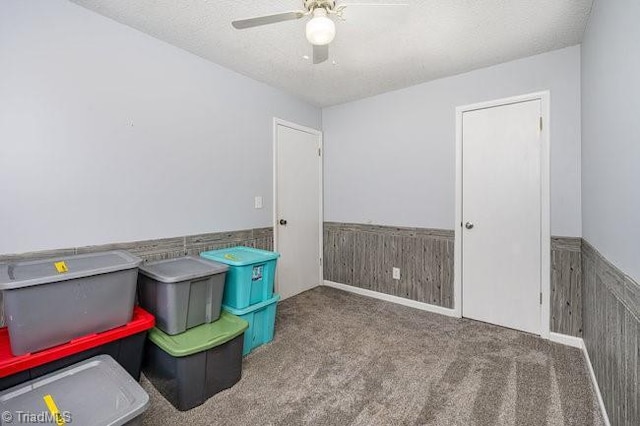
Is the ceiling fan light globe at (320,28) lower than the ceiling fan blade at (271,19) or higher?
lower

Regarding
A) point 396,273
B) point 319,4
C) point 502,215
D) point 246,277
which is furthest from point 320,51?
point 396,273

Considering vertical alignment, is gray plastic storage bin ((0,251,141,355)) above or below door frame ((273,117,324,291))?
below

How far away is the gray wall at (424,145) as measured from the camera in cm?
240

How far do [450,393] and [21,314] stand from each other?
7.76 feet

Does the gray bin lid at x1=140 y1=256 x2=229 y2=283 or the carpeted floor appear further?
the gray bin lid at x1=140 y1=256 x2=229 y2=283

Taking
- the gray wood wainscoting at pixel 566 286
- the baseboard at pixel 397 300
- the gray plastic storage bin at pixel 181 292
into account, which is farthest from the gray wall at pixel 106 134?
the gray wood wainscoting at pixel 566 286

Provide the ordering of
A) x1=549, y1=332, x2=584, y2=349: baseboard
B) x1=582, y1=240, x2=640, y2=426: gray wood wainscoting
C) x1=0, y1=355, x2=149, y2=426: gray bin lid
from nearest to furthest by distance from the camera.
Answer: x1=0, y1=355, x2=149, y2=426: gray bin lid
x1=582, y1=240, x2=640, y2=426: gray wood wainscoting
x1=549, y1=332, x2=584, y2=349: baseboard

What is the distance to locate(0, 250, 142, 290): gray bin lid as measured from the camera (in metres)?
1.38

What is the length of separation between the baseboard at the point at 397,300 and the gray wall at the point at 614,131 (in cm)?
141

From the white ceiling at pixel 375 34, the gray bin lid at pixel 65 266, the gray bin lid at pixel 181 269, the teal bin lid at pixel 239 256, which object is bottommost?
the gray bin lid at pixel 181 269

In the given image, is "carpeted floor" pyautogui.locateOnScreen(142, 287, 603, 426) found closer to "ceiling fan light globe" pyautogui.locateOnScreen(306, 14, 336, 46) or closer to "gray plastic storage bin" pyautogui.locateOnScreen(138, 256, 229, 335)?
"gray plastic storage bin" pyautogui.locateOnScreen(138, 256, 229, 335)

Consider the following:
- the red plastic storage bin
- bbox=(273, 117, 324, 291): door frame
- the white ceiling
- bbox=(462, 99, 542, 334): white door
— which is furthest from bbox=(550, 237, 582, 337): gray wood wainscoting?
the red plastic storage bin

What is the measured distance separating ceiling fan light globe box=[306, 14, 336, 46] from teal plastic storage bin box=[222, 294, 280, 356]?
1.88 metres

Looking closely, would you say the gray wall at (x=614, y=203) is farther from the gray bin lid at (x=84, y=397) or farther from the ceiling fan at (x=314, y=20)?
the gray bin lid at (x=84, y=397)
